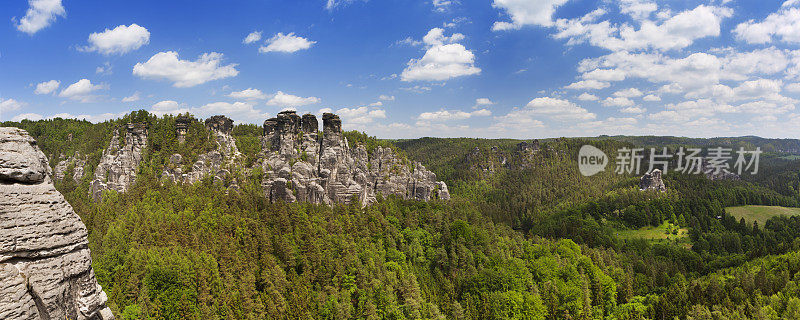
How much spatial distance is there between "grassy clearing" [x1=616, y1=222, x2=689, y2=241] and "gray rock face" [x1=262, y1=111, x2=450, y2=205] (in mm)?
94106

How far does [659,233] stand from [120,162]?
600ft

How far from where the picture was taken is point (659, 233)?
469 ft

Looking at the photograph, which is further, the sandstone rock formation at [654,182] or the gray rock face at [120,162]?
the sandstone rock formation at [654,182]

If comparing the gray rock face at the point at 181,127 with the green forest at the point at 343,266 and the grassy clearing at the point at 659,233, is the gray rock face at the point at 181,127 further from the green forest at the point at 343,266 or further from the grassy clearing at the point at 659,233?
the grassy clearing at the point at 659,233

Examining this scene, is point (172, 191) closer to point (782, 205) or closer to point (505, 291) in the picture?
point (505, 291)

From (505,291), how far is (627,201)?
14953cm

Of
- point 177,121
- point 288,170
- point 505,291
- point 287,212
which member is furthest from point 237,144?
point 505,291

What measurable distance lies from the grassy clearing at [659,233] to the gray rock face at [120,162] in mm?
158717

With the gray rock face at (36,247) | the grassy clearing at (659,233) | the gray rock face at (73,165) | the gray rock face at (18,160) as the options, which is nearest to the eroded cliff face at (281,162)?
the gray rock face at (73,165)

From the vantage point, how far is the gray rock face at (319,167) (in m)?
84.1

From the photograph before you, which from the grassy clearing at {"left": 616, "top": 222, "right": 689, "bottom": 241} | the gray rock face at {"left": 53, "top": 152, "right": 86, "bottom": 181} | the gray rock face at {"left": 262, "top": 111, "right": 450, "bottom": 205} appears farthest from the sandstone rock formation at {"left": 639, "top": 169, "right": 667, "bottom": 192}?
the gray rock face at {"left": 53, "top": 152, "right": 86, "bottom": 181}

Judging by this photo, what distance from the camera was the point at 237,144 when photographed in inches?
4048

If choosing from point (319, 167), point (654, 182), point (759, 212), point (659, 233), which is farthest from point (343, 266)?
point (759, 212)

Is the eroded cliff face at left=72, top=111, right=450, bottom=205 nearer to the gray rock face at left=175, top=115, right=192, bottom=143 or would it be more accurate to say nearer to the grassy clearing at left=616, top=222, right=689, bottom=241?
the gray rock face at left=175, top=115, right=192, bottom=143
